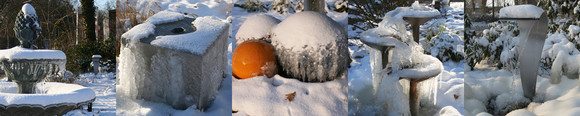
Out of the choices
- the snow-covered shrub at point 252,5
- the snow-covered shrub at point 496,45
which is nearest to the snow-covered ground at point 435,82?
the snow-covered shrub at point 252,5

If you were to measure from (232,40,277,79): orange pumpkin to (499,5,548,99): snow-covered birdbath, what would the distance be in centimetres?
149

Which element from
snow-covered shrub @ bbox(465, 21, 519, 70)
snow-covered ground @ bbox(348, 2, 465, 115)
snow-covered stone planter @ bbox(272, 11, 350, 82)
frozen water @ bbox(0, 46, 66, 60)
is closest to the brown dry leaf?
snow-covered stone planter @ bbox(272, 11, 350, 82)

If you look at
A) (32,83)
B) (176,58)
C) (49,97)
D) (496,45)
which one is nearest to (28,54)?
(32,83)

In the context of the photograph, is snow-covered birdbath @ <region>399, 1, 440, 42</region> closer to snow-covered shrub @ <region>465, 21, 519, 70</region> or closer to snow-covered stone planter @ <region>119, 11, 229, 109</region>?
snow-covered stone planter @ <region>119, 11, 229, 109</region>

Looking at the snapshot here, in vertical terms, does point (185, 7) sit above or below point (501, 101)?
above

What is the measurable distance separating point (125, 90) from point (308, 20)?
668 millimetres

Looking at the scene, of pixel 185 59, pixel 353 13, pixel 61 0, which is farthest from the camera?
pixel 61 0

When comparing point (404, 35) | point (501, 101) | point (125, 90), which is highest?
point (404, 35)

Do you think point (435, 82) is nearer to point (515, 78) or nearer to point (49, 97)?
point (515, 78)

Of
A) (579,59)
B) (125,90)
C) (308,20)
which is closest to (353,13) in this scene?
(308,20)

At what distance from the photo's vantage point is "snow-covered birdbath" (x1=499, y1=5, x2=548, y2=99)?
3.09 metres

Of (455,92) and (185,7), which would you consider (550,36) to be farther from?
(185,7)

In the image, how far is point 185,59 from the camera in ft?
7.16

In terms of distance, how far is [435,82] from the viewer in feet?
6.66
